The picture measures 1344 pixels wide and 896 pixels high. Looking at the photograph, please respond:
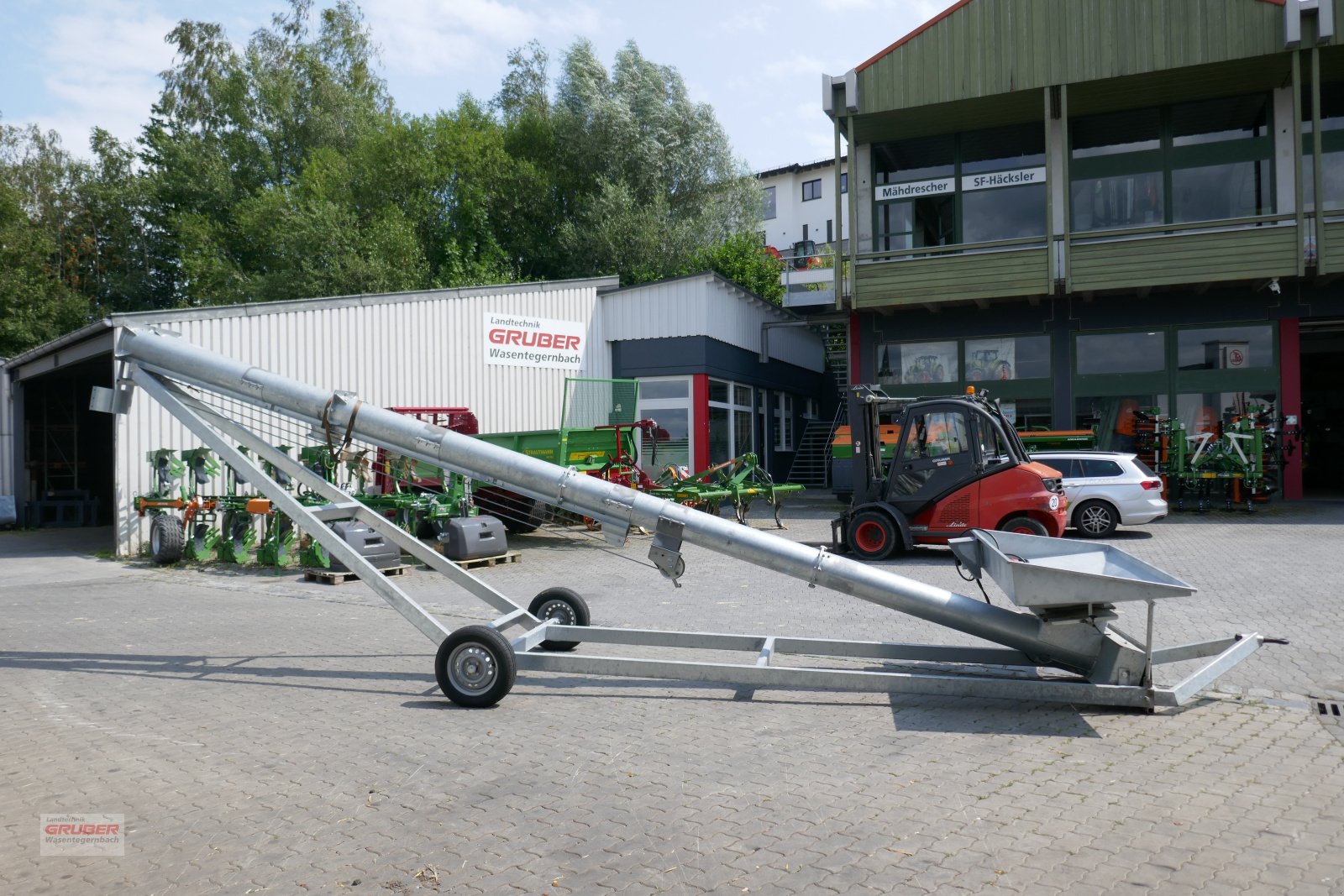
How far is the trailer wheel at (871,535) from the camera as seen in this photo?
13.2 meters

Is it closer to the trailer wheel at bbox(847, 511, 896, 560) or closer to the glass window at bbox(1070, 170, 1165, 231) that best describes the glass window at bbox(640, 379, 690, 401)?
the glass window at bbox(1070, 170, 1165, 231)

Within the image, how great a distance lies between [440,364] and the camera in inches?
777

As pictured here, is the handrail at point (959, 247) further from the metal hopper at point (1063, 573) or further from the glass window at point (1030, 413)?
the metal hopper at point (1063, 573)

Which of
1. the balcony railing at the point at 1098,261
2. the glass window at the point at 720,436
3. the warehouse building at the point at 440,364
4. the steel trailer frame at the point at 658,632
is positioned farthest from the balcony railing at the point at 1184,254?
the steel trailer frame at the point at 658,632

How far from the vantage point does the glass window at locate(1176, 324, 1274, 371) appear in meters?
20.8

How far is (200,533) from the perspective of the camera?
14.2 meters

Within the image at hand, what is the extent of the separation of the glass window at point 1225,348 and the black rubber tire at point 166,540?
19616 mm

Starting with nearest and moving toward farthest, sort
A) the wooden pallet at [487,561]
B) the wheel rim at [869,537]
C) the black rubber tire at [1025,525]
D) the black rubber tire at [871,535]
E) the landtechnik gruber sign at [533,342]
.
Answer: the black rubber tire at [1025,525], the wooden pallet at [487,561], the black rubber tire at [871,535], the wheel rim at [869,537], the landtechnik gruber sign at [533,342]

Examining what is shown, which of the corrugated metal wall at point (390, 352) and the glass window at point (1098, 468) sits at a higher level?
the corrugated metal wall at point (390, 352)

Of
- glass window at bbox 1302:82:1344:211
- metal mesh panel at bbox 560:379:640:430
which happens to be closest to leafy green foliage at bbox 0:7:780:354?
metal mesh panel at bbox 560:379:640:430

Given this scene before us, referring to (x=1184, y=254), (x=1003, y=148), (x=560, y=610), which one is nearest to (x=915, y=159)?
(x=1003, y=148)

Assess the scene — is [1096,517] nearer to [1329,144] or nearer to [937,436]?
[937,436]

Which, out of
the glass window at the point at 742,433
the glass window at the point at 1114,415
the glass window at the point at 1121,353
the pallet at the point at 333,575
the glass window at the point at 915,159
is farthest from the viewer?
the glass window at the point at 742,433

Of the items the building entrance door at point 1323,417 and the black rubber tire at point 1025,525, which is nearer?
the black rubber tire at point 1025,525
